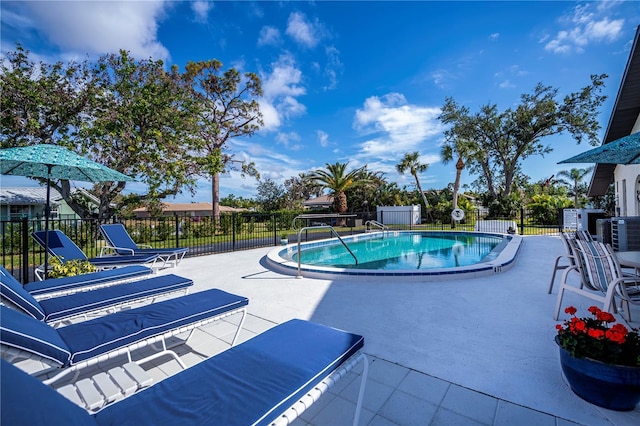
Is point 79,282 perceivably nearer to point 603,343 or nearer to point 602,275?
point 603,343

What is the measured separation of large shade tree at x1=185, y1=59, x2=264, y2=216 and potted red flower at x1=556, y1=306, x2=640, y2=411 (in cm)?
2359

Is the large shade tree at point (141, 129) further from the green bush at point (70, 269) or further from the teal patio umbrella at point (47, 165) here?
the green bush at point (70, 269)

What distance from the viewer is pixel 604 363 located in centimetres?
200

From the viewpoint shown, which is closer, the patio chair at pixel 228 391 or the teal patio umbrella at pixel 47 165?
the patio chair at pixel 228 391

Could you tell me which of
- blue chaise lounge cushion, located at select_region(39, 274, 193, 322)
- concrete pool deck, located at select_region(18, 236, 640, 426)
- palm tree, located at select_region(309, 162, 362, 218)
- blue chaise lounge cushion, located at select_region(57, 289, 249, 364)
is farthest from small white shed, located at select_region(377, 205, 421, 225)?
blue chaise lounge cushion, located at select_region(57, 289, 249, 364)

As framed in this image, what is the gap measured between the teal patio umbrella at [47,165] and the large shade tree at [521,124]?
22.9 m

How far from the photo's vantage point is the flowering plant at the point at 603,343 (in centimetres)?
196

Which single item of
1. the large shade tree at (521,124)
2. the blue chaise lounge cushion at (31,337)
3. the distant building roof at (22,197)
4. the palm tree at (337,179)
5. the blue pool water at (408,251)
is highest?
the large shade tree at (521,124)

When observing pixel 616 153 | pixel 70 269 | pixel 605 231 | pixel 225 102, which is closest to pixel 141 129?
pixel 70 269

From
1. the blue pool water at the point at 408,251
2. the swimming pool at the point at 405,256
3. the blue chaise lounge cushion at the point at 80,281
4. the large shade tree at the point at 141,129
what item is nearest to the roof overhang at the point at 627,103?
the swimming pool at the point at 405,256

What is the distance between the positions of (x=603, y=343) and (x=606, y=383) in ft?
0.89

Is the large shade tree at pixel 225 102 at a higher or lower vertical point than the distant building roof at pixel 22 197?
higher

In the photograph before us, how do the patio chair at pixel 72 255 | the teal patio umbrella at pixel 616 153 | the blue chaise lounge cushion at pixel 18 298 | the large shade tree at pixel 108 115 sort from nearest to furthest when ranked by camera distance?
the blue chaise lounge cushion at pixel 18 298 < the teal patio umbrella at pixel 616 153 < the patio chair at pixel 72 255 < the large shade tree at pixel 108 115

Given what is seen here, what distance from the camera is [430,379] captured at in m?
2.47
